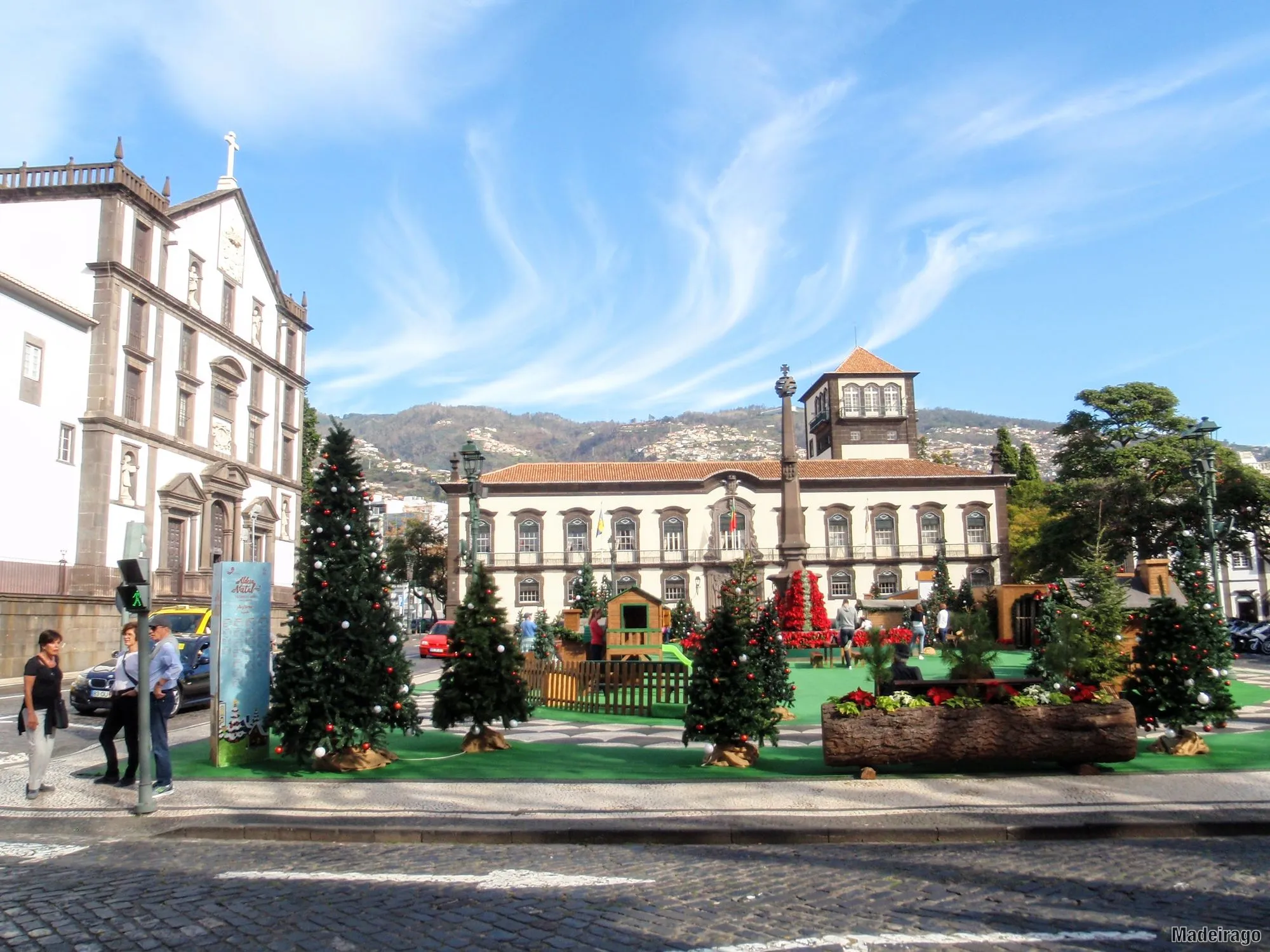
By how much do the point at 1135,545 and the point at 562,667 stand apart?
37374 mm

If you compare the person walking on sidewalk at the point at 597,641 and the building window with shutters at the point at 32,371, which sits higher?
the building window with shutters at the point at 32,371

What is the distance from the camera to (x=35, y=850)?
7273 mm

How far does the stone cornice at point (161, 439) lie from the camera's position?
2969 centimetres

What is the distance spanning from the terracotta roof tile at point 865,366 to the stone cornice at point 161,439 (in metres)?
40.5

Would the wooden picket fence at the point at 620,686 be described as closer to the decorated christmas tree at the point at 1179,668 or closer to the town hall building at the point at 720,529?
the decorated christmas tree at the point at 1179,668

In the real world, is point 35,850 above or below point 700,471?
below

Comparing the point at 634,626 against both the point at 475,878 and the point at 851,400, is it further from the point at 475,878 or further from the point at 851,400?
the point at 851,400

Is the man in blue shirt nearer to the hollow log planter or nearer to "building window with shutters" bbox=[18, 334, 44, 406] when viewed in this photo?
the hollow log planter

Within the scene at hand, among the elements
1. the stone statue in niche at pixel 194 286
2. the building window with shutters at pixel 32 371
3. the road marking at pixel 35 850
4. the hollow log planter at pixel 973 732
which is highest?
the stone statue in niche at pixel 194 286

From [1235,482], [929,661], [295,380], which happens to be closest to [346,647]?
[929,661]

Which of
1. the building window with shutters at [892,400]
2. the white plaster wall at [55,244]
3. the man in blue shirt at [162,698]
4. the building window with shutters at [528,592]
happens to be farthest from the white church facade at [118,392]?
the building window with shutters at [892,400]

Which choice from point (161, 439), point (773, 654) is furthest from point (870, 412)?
point (773, 654)

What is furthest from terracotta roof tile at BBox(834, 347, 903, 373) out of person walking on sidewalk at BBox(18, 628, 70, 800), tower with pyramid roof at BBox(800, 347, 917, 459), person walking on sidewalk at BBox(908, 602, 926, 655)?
person walking on sidewalk at BBox(18, 628, 70, 800)

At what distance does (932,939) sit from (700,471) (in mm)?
55404
